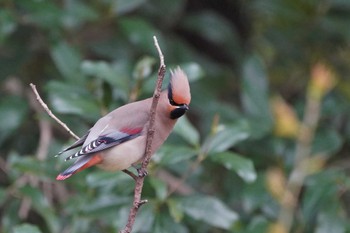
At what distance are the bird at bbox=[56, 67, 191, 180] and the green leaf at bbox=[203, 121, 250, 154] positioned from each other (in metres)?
0.61

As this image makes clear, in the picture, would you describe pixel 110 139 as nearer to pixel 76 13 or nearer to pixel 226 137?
pixel 226 137

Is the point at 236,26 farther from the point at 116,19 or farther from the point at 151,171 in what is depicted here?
the point at 151,171

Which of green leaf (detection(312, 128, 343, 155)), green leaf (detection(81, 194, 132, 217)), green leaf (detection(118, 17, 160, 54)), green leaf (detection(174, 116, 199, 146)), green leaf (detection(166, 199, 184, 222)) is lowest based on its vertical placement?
green leaf (detection(81, 194, 132, 217))

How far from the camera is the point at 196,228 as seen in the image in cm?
384

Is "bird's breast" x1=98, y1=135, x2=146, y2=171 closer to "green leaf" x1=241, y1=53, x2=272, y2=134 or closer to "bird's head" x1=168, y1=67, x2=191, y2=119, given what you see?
"bird's head" x1=168, y1=67, x2=191, y2=119

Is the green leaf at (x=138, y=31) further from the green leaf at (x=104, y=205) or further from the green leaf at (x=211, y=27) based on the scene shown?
the green leaf at (x=104, y=205)

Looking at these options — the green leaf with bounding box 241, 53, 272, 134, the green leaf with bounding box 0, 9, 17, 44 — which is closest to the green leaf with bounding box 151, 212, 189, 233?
the green leaf with bounding box 241, 53, 272, 134

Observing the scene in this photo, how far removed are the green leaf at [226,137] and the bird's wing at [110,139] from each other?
662mm

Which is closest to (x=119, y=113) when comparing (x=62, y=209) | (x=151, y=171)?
(x=151, y=171)

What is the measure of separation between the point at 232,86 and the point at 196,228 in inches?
54.0

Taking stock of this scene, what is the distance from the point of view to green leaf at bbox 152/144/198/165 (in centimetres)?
337

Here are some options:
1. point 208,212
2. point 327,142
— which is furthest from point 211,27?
point 208,212

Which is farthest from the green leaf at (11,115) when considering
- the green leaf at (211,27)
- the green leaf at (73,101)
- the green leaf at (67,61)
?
the green leaf at (211,27)

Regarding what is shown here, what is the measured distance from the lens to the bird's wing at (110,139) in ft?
9.00
